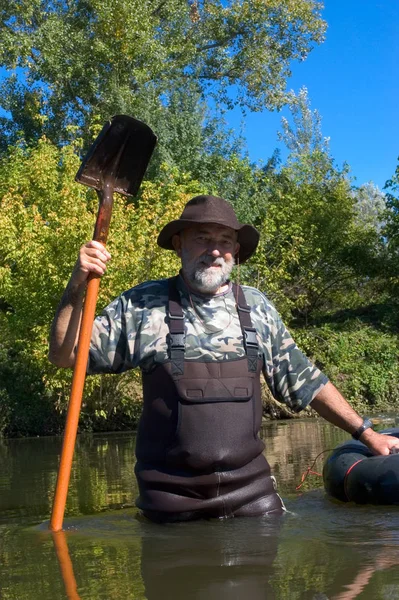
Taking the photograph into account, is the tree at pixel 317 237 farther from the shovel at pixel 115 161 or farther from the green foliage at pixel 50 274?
the shovel at pixel 115 161

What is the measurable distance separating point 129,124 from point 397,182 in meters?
24.8

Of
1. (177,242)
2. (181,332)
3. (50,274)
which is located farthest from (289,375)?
(50,274)

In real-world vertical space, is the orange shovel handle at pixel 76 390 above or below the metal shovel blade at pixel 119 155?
below

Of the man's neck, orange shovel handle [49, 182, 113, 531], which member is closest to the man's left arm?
the man's neck

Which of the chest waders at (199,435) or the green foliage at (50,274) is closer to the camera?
the chest waders at (199,435)

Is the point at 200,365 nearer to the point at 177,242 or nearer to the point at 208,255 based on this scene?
the point at 208,255

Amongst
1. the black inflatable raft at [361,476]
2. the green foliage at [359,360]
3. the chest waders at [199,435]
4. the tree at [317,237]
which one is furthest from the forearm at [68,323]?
the tree at [317,237]

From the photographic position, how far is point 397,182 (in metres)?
29.2

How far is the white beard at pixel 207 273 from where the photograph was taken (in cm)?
497

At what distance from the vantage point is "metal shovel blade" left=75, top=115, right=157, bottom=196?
541 cm

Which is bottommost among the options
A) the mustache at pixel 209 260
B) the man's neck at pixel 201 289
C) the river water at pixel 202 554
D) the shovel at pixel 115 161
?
the river water at pixel 202 554

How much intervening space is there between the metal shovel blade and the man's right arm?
0.85 metres

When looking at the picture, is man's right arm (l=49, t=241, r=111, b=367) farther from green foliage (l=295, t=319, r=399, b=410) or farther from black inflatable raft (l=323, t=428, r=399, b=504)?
green foliage (l=295, t=319, r=399, b=410)

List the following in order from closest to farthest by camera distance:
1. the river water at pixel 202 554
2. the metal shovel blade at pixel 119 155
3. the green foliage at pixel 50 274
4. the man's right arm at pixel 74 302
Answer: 1. the river water at pixel 202 554
2. the man's right arm at pixel 74 302
3. the metal shovel blade at pixel 119 155
4. the green foliage at pixel 50 274
